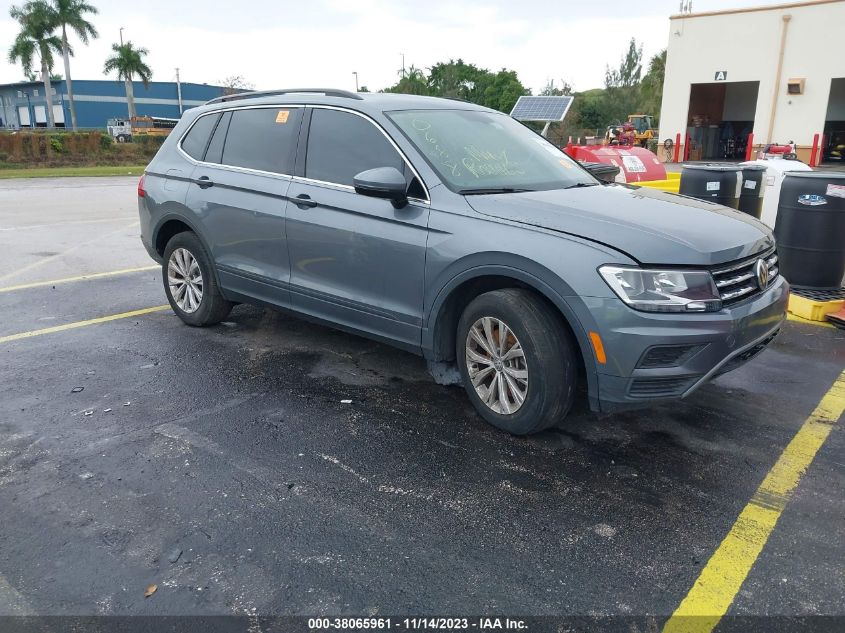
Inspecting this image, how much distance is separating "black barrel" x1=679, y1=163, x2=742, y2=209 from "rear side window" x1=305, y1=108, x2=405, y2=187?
431 cm

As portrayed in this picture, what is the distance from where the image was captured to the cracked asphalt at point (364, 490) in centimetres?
267

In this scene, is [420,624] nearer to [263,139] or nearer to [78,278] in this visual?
[263,139]

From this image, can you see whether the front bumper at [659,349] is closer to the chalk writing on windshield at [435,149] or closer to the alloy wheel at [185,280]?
the chalk writing on windshield at [435,149]

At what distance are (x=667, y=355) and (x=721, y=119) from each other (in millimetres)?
35639

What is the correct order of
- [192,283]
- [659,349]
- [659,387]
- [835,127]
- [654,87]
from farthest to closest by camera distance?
1. [654,87]
2. [835,127]
3. [192,283]
4. [659,387]
5. [659,349]

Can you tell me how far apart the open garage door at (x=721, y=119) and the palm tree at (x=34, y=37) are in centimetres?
4839

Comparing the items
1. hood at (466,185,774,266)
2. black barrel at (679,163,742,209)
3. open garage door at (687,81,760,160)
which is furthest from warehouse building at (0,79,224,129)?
hood at (466,185,774,266)

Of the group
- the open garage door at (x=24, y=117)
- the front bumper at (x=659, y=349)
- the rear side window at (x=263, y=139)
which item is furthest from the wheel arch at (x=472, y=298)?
the open garage door at (x=24, y=117)

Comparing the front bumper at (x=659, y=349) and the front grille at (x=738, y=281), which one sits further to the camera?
the front grille at (x=738, y=281)

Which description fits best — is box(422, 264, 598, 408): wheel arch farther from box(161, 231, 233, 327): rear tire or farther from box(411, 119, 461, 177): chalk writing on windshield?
box(161, 231, 233, 327): rear tire

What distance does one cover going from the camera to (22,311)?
21.6 ft

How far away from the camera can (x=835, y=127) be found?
31078mm

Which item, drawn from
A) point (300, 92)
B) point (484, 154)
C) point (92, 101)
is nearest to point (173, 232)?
point (300, 92)

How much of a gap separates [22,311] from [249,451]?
4048 millimetres
